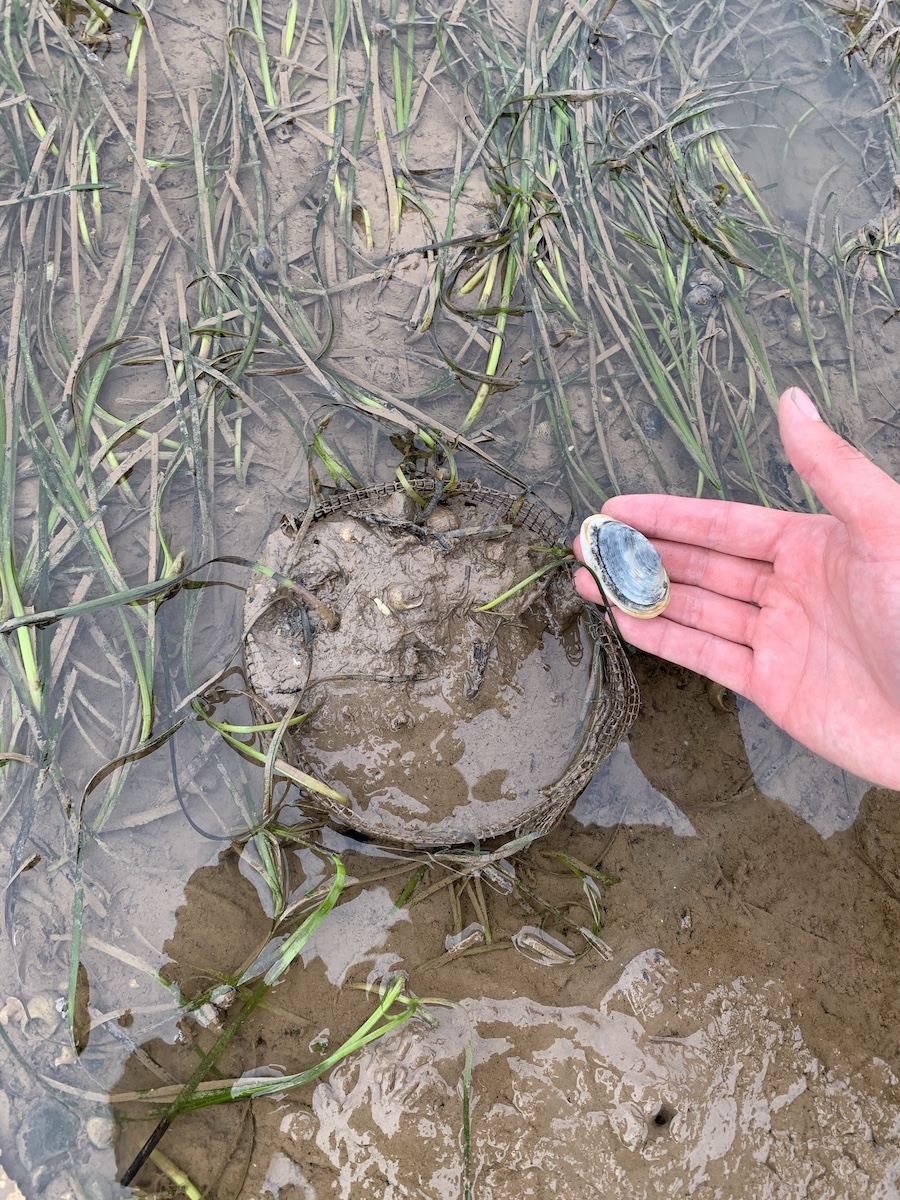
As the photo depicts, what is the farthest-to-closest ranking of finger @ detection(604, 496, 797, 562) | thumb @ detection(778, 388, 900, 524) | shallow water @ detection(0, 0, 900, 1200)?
finger @ detection(604, 496, 797, 562) < shallow water @ detection(0, 0, 900, 1200) < thumb @ detection(778, 388, 900, 524)

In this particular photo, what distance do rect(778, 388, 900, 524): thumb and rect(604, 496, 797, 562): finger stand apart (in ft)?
1.35

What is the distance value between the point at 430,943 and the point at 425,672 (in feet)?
3.43

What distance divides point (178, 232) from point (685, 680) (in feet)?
9.77

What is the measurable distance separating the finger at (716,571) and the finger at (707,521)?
0.04m

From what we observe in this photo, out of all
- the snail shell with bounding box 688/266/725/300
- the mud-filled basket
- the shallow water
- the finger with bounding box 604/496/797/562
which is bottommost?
the shallow water

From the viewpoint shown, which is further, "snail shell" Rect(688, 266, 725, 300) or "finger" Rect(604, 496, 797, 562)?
"snail shell" Rect(688, 266, 725, 300)

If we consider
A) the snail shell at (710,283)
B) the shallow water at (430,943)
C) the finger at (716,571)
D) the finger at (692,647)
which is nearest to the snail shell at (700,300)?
the snail shell at (710,283)

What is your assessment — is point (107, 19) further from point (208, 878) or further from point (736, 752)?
point (736, 752)

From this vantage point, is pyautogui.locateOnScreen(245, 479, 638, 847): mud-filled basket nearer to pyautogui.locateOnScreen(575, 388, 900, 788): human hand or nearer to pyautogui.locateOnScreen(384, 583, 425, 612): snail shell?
pyautogui.locateOnScreen(384, 583, 425, 612): snail shell

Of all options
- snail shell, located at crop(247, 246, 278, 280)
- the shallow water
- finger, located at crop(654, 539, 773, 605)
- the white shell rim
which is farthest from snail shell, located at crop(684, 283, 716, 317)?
snail shell, located at crop(247, 246, 278, 280)

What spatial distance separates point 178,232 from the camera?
10.6ft

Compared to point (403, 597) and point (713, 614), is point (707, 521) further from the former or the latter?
point (403, 597)

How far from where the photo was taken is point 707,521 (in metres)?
2.86

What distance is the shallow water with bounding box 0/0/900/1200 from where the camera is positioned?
2578 millimetres
